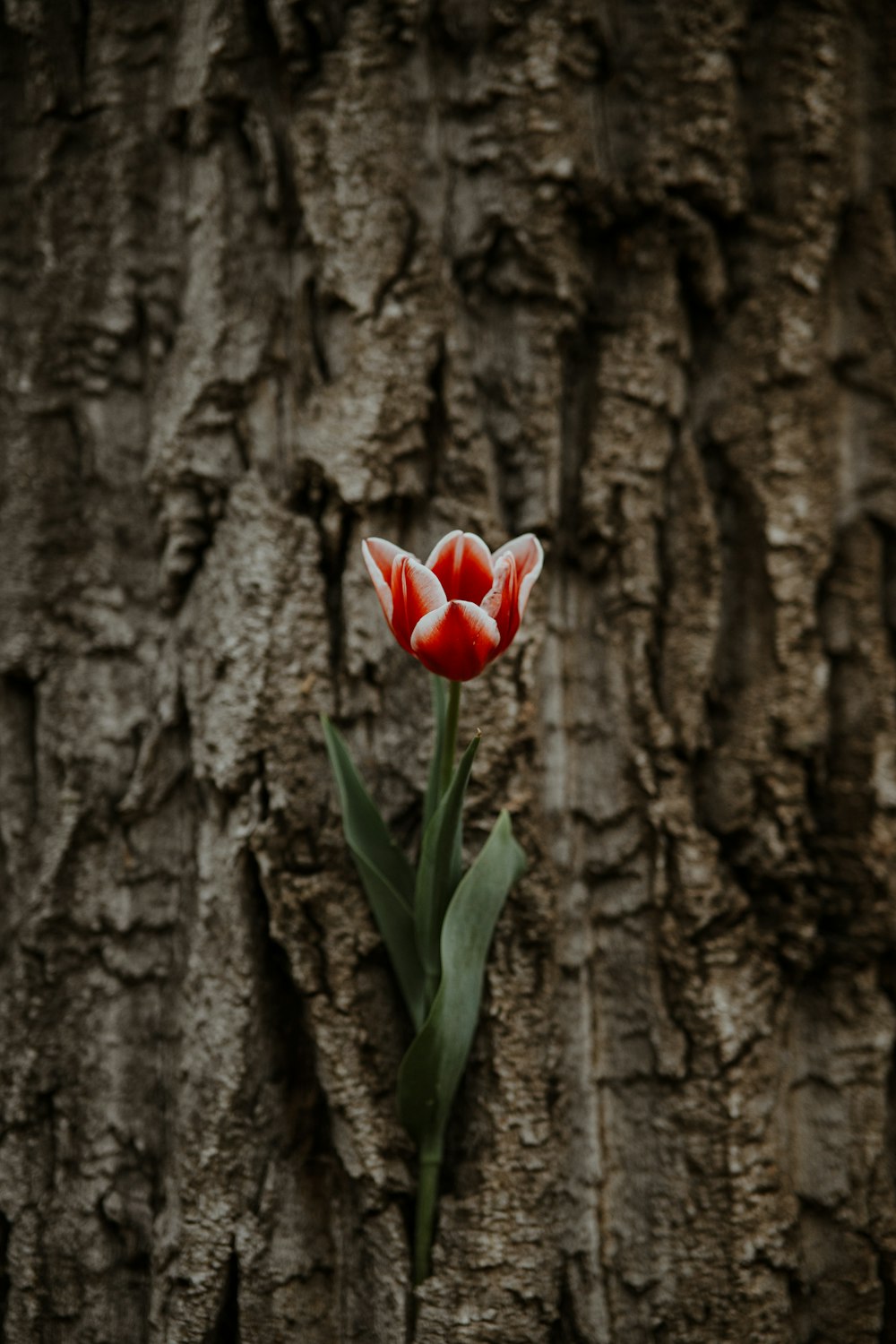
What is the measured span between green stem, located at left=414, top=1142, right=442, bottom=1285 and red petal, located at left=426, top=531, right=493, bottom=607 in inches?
23.8

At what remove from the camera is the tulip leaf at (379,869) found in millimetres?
972

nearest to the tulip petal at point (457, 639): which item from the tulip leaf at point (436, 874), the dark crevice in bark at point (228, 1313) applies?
the tulip leaf at point (436, 874)

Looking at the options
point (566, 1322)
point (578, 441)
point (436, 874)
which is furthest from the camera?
point (578, 441)

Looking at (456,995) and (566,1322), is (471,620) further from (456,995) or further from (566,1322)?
(566,1322)

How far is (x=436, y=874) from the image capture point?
0.92 metres

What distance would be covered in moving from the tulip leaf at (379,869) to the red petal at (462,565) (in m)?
0.22

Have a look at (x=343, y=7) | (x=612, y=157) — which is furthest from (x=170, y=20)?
(x=612, y=157)

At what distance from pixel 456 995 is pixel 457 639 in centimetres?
39

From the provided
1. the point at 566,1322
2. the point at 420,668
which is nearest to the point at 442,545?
the point at 420,668

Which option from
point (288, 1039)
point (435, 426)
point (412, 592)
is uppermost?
point (435, 426)

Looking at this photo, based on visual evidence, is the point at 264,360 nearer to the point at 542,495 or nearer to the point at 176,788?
the point at 542,495

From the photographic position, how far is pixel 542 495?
3.65ft

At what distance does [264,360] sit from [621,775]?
687 millimetres

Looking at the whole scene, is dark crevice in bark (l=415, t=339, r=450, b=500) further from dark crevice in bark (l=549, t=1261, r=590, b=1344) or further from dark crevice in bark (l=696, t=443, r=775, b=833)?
dark crevice in bark (l=549, t=1261, r=590, b=1344)
